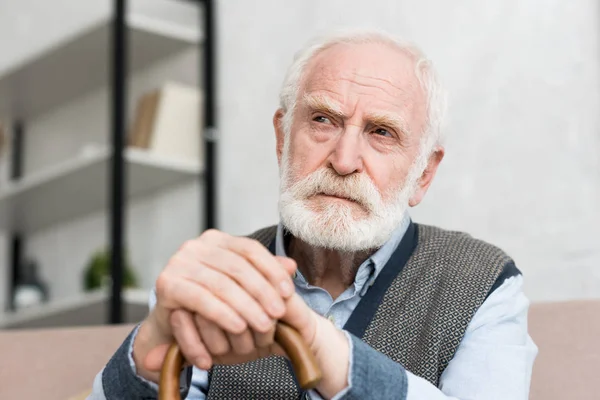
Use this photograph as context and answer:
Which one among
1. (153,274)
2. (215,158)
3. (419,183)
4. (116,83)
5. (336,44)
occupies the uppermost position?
(336,44)

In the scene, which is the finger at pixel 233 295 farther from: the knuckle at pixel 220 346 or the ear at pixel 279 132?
the ear at pixel 279 132

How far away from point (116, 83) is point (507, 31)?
3.81 feet

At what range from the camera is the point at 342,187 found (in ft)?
4.35

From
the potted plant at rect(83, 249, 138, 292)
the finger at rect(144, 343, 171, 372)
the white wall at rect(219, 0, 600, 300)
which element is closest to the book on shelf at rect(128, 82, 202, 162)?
the potted plant at rect(83, 249, 138, 292)

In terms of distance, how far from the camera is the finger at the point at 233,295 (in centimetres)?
84

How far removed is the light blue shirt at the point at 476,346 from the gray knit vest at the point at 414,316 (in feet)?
0.05

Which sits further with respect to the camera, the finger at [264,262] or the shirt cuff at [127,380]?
the shirt cuff at [127,380]

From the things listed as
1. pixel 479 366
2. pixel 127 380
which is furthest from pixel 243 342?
pixel 479 366

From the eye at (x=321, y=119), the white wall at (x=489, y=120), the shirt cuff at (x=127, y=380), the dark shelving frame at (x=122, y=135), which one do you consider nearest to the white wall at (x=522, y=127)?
the white wall at (x=489, y=120)

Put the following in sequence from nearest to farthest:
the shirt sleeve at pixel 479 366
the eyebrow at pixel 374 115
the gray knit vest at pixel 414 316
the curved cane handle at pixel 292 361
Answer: the curved cane handle at pixel 292 361
the shirt sleeve at pixel 479 366
the gray knit vest at pixel 414 316
the eyebrow at pixel 374 115

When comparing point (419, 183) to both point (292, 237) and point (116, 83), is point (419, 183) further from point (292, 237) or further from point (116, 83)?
point (116, 83)

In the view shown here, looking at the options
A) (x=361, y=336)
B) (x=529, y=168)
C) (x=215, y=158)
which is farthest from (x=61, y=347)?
(x=215, y=158)

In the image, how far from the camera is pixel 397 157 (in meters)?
1.41

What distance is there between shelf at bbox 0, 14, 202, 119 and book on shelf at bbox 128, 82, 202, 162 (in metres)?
0.16
